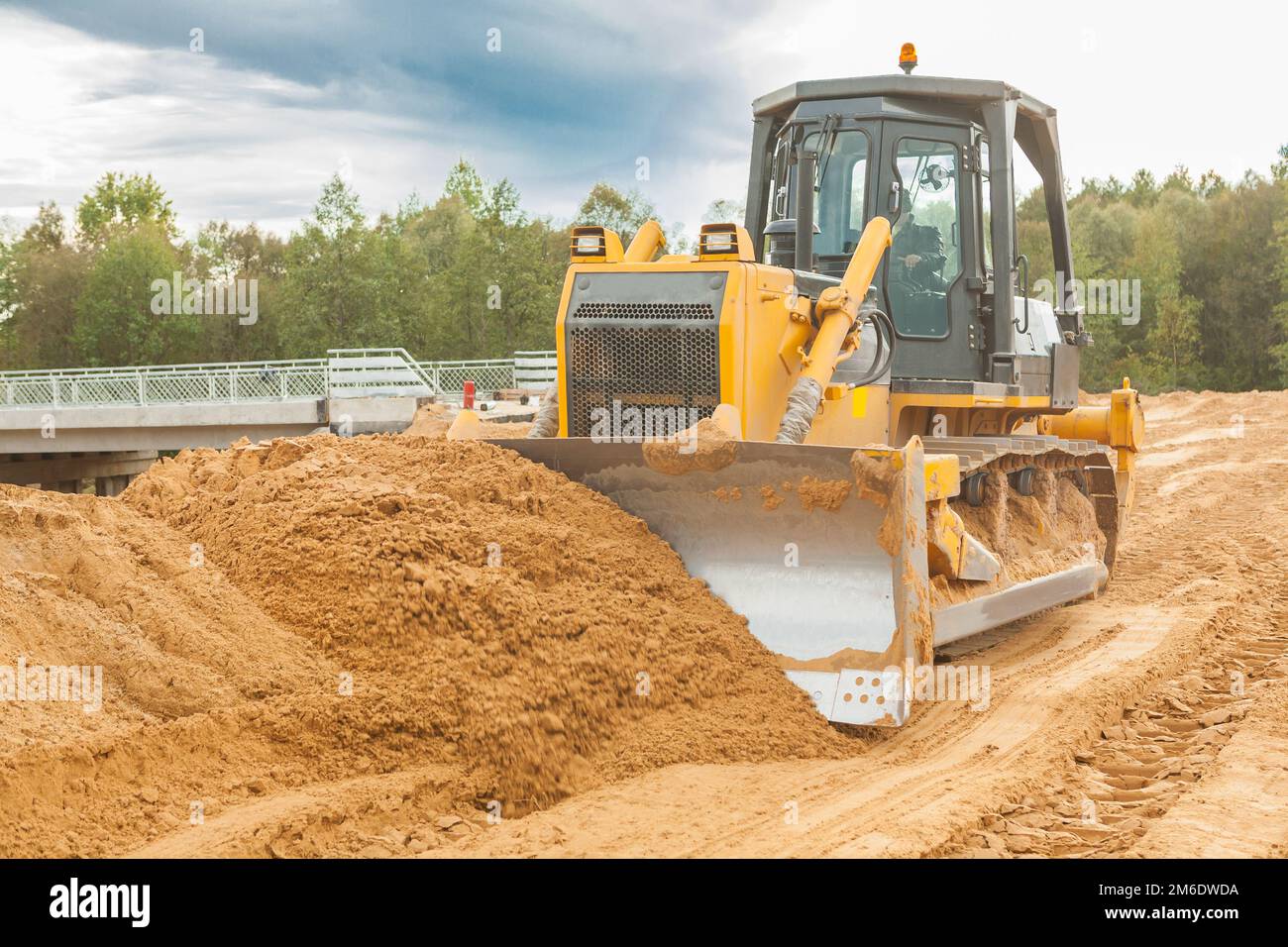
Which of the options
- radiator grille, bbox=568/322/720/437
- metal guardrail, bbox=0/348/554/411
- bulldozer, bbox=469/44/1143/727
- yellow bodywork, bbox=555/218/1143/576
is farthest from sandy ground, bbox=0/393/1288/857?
metal guardrail, bbox=0/348/554/411

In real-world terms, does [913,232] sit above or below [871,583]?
above

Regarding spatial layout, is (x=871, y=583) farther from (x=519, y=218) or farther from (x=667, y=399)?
(x=519, y=218)

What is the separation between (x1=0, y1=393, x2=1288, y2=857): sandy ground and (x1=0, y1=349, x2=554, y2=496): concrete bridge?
751 inches

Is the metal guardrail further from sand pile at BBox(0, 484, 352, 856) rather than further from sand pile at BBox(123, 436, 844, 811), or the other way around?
sand pile at BBox(0, 484, 352, 856)

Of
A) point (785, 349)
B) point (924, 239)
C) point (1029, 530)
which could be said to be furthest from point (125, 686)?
point (1029, 530)

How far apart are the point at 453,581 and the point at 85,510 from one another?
180 centimetres

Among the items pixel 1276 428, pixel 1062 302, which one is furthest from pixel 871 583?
pixel 1276 428

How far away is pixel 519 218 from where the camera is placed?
3462 centimetres

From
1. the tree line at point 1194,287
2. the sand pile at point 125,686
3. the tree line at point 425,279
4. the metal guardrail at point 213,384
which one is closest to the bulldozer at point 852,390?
the sand pile at point 125,686

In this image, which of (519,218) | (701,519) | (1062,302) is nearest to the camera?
(701,519)

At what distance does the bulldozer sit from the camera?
5223 millimetres

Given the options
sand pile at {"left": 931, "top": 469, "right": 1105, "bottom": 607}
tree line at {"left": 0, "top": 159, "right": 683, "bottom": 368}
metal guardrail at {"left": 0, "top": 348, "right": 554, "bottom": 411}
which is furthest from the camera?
tree line at {"left": 0, "top": 159, "right": 683, "bottom": 368}

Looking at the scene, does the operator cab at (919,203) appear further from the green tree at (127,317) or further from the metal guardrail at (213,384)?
the green tree at (127,317)

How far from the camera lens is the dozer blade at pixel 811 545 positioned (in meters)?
5.08
